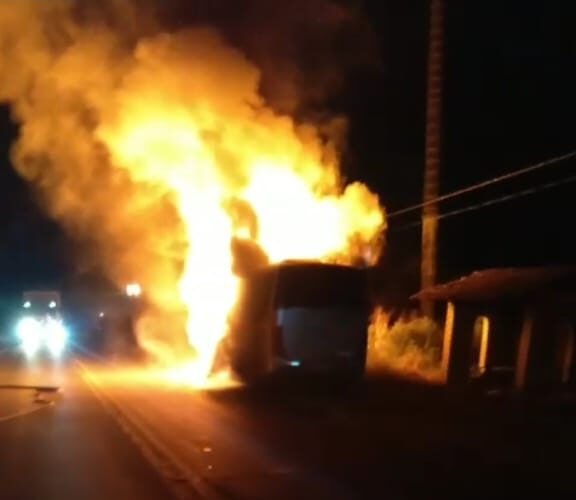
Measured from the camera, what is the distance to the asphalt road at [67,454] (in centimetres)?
1311

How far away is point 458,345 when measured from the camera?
103ft

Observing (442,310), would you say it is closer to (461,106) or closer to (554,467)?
(461,106)

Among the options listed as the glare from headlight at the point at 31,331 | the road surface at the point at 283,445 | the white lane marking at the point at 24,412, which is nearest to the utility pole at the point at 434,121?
the road surface at the point at 283,445

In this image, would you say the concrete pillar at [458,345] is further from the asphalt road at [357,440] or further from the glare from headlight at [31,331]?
the glare from headlight at [31,331]

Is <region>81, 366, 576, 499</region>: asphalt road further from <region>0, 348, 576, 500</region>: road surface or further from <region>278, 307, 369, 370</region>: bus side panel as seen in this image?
<region>278, 307, 369, 370</region>: bus side panel

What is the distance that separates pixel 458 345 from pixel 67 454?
16611mm

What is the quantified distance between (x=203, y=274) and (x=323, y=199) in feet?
13.7

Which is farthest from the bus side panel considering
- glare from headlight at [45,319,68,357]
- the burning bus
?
the burning bus

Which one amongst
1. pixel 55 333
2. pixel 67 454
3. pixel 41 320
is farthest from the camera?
pixel 41 320

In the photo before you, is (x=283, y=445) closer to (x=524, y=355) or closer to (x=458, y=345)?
(x=524, y=355)

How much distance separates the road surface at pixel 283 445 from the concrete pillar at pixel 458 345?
9.97 ft

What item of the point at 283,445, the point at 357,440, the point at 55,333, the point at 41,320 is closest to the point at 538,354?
the point at 357,440

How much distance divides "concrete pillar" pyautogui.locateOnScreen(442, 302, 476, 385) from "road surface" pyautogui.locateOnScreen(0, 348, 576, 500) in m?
3.04

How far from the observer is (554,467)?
15133 millimetres
